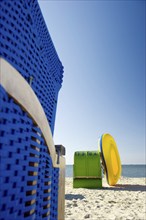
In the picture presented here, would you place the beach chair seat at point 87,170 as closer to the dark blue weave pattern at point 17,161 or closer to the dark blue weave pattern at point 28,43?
the dark blue weave pattern at point 28,43

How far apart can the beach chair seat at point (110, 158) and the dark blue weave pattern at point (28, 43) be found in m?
5.76

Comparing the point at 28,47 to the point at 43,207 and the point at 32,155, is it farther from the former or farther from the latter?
the point at 43,207

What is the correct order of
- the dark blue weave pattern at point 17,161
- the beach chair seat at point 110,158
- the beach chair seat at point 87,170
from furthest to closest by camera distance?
the beach chair seat at point 110,158 → the beach chair seat at point 87,170 → the dark blue weave pattern at point 17,161

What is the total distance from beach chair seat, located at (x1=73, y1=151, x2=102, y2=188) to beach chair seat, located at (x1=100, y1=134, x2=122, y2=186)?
274mm

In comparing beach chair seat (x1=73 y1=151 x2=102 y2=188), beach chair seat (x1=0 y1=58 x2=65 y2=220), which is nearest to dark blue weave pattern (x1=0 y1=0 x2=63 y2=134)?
beach chair seat (x1=0 y1=58 x2=65 y2=220)

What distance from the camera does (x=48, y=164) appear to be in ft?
3.20

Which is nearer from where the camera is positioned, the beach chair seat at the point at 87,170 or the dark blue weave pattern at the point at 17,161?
the dark blue weave pattern at the point at 17,161

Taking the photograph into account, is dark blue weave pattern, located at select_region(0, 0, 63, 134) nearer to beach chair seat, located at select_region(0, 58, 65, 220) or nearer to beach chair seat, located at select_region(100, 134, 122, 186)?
beach chair seat, located at select_region(0, 58, 65, 220)

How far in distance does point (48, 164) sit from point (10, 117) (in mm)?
463

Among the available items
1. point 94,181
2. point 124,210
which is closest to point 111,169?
point 94,181

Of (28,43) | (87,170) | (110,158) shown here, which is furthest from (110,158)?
(28,43)

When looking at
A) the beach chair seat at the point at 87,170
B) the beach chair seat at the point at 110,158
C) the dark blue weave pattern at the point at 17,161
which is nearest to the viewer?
the dark blue weave pattern at the point at 17,161

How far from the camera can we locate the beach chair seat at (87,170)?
246 inches

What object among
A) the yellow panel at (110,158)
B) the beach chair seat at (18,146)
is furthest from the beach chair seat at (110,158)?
the beach chair seat at (18,146)
